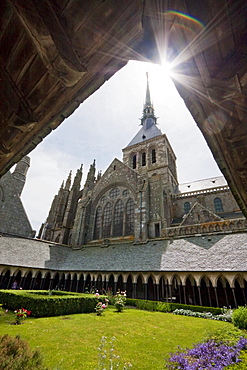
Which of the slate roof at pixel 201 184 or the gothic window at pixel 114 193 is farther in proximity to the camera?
the slate roof at pixel 201 184

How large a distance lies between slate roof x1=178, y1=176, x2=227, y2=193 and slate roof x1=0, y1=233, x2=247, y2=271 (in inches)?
583

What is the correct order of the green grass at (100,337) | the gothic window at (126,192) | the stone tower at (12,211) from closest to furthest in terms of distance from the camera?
the green grass at (100,337) < the stone tower at (12,211) < the gothic window at (126,192)

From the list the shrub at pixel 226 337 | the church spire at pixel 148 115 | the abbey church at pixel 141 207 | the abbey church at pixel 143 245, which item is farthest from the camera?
the church spire at pixel 148 115

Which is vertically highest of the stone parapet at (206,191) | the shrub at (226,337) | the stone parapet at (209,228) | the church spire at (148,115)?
the church spire at (148,115)

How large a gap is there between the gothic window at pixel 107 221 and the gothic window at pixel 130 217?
100 inches

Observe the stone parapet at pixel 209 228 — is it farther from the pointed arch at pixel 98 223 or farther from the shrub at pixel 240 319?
the pointed arch at pixel 98 223

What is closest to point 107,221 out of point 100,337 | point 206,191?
point 206,191

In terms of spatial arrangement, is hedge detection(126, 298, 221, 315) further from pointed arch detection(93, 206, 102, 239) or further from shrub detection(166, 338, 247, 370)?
pointed arch detection(93, 206, 102, 239)

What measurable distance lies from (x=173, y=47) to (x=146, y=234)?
18397 millimetres

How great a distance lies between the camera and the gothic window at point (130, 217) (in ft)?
70.8


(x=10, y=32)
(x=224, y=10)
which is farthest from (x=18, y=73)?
(x=224, y=10)

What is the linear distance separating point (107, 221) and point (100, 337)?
17646mm

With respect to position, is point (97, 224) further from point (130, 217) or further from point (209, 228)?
point (209, 228)

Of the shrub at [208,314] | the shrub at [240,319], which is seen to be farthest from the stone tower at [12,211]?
the shrub at [240,319]
